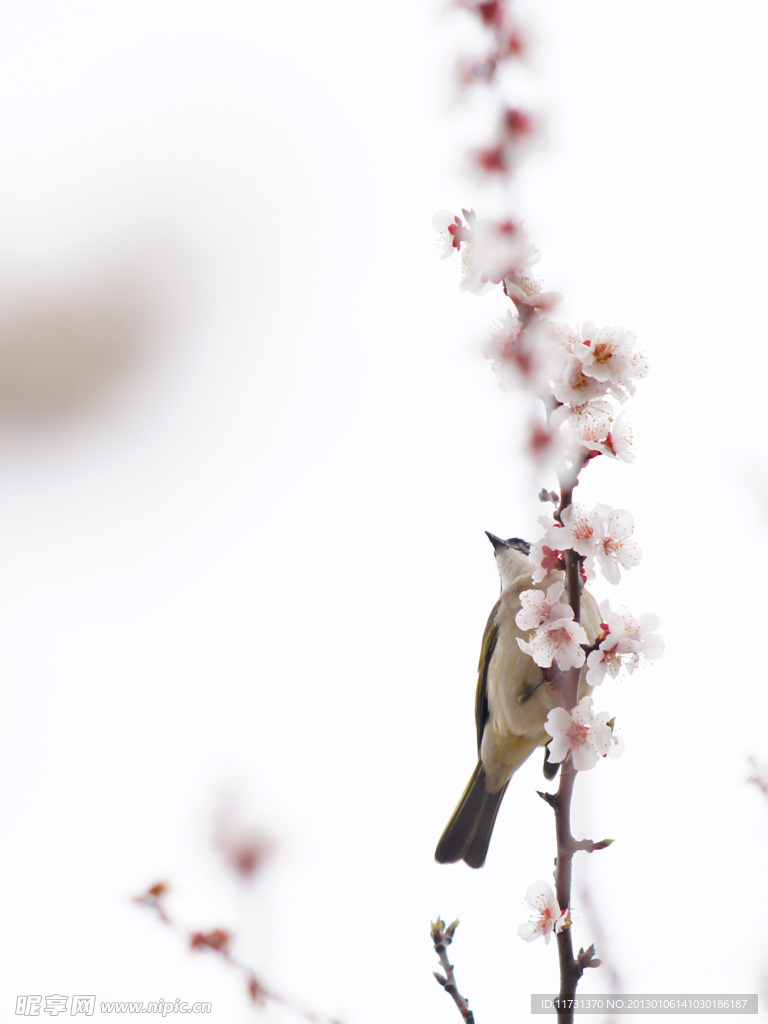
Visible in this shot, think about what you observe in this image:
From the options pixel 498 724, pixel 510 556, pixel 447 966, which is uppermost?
pixel 510 556

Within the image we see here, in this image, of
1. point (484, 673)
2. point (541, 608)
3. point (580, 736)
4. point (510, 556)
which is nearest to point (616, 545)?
point (541, 608)

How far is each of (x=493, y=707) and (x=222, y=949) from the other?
A: 102 inches

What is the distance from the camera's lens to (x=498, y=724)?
16.6 ft

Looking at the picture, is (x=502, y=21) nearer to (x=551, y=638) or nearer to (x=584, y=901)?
(x=551, y=638)

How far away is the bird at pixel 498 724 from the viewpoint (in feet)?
16.0

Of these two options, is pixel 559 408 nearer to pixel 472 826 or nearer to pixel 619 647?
pixel 619 647

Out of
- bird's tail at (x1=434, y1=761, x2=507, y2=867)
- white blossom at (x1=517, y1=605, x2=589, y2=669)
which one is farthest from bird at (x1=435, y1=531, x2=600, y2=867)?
white blossom at (x1=517, y1=605, x2=589, y2=669)

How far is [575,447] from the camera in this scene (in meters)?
2.11

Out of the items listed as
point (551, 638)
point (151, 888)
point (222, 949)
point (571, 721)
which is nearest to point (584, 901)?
point (571, 721)

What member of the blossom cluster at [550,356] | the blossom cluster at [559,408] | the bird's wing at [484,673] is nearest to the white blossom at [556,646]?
the blossom cluster at [559,408]

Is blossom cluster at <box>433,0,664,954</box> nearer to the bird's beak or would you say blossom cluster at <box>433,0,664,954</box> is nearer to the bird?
the bird

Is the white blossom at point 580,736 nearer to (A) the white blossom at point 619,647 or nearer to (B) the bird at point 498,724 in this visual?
(A) the white blossom at point 619,647

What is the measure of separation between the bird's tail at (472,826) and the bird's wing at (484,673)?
0.79 ft

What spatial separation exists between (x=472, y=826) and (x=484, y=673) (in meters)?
0.80
